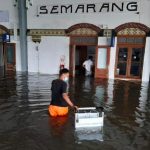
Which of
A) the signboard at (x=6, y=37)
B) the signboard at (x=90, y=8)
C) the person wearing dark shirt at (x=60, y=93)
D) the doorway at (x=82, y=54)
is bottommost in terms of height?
the person wearing dark shirt at (x=60, y=93)

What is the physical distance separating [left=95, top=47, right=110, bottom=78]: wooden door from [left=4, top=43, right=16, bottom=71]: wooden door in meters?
6.06

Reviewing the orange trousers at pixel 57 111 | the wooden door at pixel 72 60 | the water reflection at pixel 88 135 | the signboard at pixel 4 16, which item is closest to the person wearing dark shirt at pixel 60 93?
the orange trousers at pixel 57 111

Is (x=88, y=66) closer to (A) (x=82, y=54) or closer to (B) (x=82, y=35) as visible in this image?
→ (B) (x=82, y=35)

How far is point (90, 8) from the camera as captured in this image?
1438 cm

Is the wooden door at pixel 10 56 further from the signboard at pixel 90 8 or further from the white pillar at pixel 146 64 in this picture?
the white pillar at pixel 146 64

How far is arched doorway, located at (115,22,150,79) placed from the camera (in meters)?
13.7

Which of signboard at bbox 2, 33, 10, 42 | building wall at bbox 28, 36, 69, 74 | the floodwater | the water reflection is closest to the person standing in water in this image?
building wall at bbox 28, 36, 69, 74

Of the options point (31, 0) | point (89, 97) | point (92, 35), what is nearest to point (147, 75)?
point (92, 35)

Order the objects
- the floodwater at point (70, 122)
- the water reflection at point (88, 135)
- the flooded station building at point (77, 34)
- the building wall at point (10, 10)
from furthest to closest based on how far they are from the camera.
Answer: the building wall at point (10, 10) < the flooded station building at point (77, 34) < the water reflection at point (88, 135) < the floodwater at point (70, 122)

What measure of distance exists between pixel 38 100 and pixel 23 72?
788 centimetres

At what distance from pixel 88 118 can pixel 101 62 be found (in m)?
9.24

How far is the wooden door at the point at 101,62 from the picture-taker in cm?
1464

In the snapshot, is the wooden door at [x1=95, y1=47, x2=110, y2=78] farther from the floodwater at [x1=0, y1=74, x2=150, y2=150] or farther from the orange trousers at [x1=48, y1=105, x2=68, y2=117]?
the orange trousers at [x1=48, y1=105, x2=68, y2=117]

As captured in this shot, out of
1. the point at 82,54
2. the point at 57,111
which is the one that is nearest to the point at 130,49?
the point at 82,54
